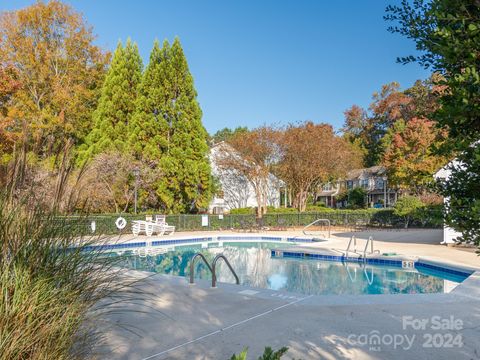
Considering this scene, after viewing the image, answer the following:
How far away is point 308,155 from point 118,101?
12.9 metres

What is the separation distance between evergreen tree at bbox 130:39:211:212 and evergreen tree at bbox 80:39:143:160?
3.84ft

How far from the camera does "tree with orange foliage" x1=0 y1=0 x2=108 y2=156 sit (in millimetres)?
21688

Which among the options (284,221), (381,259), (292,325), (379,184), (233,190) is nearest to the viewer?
(292,325)

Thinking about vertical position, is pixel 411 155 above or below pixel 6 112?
below

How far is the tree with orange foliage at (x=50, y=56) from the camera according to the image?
21688 mm

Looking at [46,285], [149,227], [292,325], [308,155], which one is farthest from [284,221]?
[46,285]

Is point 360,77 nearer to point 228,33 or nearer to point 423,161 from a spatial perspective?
point 423,161

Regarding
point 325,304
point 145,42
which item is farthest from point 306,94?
point 325,304

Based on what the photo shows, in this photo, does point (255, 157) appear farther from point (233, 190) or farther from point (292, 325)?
point (292, 325)

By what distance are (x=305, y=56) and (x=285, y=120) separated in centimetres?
680

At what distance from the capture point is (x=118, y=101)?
2295 cm

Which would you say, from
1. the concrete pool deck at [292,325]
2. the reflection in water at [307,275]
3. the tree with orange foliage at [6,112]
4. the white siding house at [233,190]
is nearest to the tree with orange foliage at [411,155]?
the white siding house at [233,190]

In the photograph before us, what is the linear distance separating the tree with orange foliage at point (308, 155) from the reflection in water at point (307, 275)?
1374cm

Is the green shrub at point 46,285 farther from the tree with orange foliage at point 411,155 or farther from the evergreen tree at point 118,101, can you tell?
the tree with orange foliage at point 411,155
